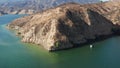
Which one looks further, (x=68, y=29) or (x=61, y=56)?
(x=68, y=29)

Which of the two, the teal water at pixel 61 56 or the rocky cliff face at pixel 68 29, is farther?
the rocky cliff face at pixel 68 29

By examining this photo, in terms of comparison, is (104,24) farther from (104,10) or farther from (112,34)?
(104,10)

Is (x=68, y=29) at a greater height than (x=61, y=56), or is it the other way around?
(x=68, y=29)

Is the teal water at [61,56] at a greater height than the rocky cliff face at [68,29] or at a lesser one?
lesser

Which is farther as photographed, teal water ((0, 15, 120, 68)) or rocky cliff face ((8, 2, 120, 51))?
rocky cliff face ((8, 2, 120, 51))

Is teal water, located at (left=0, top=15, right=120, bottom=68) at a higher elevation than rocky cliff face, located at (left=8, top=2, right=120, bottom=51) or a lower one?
lower

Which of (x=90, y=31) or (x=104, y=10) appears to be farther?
(x=104, y=10)

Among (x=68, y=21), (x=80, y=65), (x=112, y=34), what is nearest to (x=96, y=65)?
(x=80, y=65)

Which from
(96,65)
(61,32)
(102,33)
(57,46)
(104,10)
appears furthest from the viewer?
(104,10)
